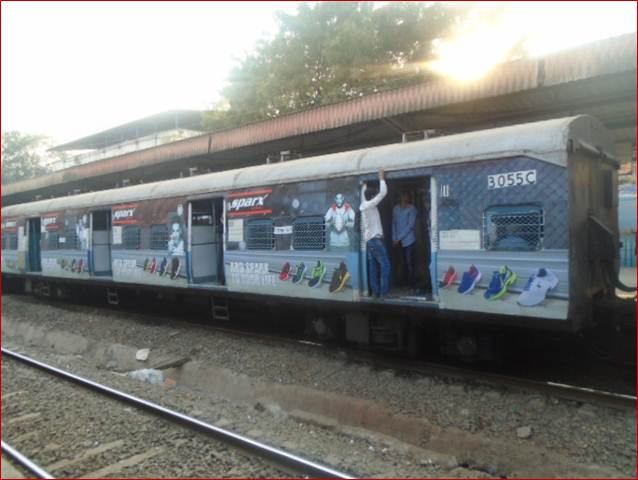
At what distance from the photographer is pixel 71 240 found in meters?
14.4

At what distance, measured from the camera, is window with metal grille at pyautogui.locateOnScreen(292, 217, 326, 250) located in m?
7.85

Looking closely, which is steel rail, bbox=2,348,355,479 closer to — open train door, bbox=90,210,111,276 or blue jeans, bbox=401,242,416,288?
blue jeans, bbox=401,242,416,288

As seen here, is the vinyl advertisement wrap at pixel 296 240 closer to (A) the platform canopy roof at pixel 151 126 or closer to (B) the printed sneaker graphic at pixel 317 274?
(B) the printed sneaker graphic at pixel 317 274

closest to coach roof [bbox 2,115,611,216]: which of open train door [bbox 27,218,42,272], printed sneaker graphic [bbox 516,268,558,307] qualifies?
printed sneaker graphic [bbox 516,268,558,307]

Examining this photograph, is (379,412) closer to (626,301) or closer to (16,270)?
(626,301)

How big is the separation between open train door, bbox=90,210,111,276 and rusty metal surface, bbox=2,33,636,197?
2.26m

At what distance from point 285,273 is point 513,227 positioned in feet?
12.4

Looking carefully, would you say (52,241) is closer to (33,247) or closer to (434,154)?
(33,247)

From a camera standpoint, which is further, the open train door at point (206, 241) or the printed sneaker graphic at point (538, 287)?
the open train door at point (206, 241)

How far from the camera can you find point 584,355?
23.9 ft

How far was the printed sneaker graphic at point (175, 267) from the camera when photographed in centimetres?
1075

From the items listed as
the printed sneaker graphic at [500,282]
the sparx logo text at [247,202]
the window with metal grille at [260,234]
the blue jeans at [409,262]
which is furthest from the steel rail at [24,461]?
the blue jeans at [409,262]

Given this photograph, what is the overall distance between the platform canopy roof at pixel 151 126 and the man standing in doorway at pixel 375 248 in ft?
107

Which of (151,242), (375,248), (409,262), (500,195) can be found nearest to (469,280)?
(500,195)
